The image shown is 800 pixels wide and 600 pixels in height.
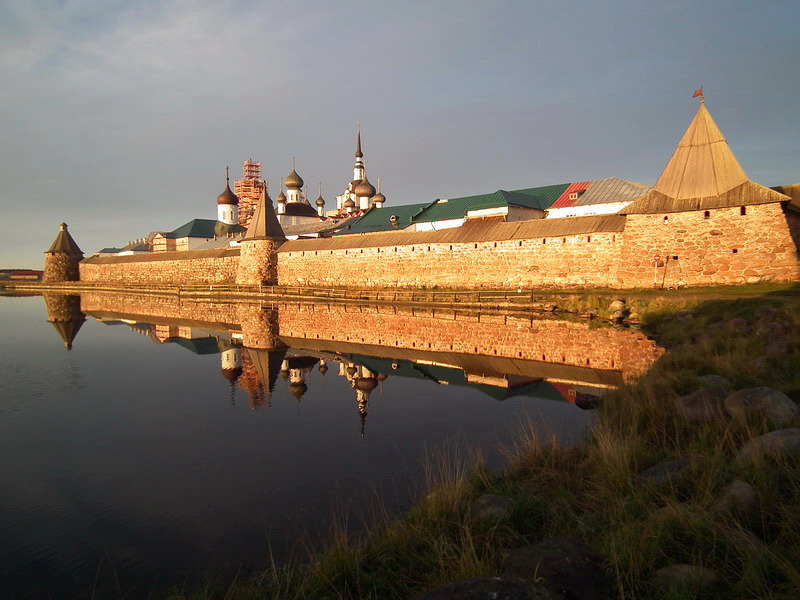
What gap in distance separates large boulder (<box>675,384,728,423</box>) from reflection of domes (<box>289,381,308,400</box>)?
5.56m

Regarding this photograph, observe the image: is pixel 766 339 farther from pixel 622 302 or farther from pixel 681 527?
pixel 622 302

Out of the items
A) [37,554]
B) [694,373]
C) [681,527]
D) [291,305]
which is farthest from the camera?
[291,305]

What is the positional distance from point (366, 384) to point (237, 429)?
9.20ft

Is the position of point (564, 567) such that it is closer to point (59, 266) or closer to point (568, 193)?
point (568, 193)

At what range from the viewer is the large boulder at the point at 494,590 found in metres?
2.12

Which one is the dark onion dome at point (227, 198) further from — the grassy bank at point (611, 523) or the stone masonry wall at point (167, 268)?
the grassy bank at point (611, 523)

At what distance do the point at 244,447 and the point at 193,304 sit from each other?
23.5 m

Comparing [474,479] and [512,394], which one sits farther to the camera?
[512,394]

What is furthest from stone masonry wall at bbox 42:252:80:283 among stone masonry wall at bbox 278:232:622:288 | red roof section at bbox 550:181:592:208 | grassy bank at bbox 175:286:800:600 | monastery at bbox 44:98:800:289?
grassy bank at bbox 175:286:800:600

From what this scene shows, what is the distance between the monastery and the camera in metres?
16.5

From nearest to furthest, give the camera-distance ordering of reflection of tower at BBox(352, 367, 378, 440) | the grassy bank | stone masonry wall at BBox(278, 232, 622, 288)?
the grassy bank
reflection of tower at BBox(352, 367, 378, 440)
stone masonry wall at BBox(278, 232, 622, 288)

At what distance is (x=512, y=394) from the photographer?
8.10 m

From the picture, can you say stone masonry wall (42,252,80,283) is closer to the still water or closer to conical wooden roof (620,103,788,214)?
the still water

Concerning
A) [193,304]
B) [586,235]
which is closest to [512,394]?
[586,235]
